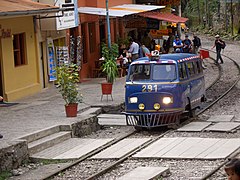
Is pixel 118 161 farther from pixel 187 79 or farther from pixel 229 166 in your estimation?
pixel 229 166

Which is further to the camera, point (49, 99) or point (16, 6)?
point (49, 99)

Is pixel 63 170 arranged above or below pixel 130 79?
below

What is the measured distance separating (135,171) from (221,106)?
34.2 ft

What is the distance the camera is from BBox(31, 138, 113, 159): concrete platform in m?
14.3

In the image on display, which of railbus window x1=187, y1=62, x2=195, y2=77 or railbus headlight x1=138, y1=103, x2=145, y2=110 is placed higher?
railbus window x1=187, y1=62, x2=195, y2=77

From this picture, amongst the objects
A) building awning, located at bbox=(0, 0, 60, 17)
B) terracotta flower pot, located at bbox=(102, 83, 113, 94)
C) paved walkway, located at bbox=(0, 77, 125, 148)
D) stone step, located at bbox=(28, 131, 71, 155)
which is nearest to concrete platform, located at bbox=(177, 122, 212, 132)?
paved walkway, located at bbox=(0, 77, 125, 148)

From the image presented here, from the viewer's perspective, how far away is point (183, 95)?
17672 mm

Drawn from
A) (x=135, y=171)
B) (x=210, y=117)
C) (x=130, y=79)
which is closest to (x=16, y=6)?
(x=130, y=79)

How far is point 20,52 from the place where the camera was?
2453cm

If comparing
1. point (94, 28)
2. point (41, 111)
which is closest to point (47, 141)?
point (41, 111)

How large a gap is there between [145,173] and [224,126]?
5.83 metres

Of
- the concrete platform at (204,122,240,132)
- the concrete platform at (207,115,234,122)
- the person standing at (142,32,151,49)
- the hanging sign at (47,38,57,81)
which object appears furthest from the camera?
the person standing at (142,32,151,49)

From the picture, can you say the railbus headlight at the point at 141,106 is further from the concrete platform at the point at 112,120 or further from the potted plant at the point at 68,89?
the potted plant at the point at 68,89

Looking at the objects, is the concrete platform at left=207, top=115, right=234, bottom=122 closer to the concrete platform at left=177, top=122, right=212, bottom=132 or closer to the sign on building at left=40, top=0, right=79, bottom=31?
the concrete platform at left=177, top=122, right=212, bottom=132
